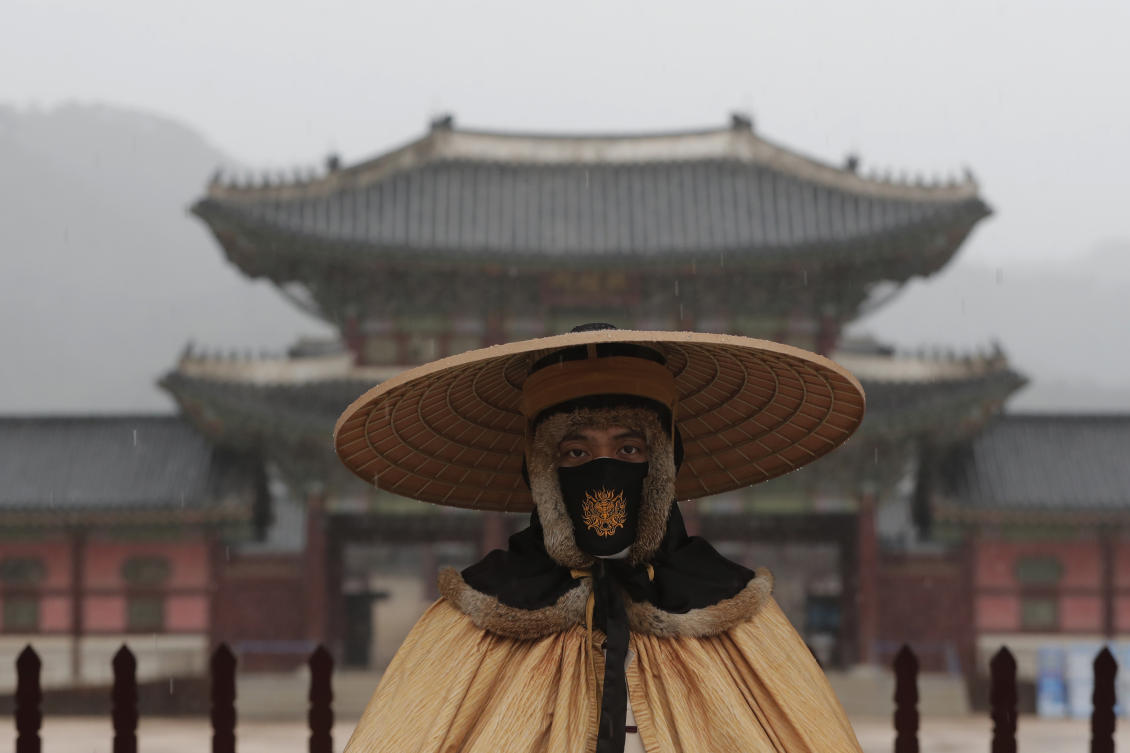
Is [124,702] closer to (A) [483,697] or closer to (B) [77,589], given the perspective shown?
(A) [483,697]

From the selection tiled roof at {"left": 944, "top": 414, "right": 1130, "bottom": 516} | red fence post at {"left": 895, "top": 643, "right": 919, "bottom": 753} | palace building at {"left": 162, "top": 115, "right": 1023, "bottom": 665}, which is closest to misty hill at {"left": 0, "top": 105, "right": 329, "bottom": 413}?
palace building at {"left": 162, "top": 115, "right": 1023, "bottom": 665}

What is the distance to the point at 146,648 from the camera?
15438mm

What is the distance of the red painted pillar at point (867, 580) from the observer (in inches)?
605

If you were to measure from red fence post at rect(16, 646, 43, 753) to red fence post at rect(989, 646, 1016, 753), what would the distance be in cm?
327

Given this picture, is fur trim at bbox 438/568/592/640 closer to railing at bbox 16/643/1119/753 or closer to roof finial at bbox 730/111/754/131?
railing at bbox 16/643/1119/753

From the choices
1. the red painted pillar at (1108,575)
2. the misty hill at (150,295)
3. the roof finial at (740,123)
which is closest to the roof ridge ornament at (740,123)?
the roof finial at (740,123)

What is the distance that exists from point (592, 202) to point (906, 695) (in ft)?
40.4

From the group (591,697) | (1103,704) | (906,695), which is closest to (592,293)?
(906,695)

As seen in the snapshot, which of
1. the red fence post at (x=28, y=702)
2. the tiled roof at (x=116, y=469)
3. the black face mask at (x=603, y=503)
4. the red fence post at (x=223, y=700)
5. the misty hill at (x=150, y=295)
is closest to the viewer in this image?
the black face mask at (x=603, y=503)

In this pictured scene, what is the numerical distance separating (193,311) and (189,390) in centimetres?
9008

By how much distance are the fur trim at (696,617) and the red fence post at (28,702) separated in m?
2.21

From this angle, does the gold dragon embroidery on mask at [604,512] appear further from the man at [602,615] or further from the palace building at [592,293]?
the palace building at [592,293]

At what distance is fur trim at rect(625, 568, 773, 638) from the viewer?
2889 mm

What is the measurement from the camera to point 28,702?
4082 mm
